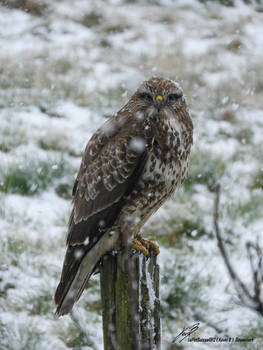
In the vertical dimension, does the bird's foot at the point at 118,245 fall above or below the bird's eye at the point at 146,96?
below

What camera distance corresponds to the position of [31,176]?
207 inches

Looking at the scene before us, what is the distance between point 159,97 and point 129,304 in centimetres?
115

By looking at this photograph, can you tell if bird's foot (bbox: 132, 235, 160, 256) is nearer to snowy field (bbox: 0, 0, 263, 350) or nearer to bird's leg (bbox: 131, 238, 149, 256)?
bird's leg (bbox: 131, 238, 149, 256)

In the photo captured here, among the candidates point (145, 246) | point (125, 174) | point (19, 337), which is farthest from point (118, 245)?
point (19, 337)

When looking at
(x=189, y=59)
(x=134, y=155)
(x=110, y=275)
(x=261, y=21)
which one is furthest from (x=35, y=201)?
(x=261, y=21)

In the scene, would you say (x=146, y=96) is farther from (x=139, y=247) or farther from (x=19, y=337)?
(x=19, y=337)

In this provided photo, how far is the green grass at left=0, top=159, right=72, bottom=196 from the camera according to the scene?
16.9 feet

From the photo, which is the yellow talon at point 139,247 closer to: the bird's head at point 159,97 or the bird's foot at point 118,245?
the bird's foot at point 118,245

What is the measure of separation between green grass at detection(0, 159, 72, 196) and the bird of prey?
2138 mm

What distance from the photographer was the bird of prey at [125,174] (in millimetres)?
2873

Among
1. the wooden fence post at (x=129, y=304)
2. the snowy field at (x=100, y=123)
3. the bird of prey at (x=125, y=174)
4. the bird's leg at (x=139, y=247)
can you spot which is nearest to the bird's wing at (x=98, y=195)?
the bird of prey at (x=125, y=174)

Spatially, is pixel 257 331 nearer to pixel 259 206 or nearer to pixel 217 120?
pixel 259 206

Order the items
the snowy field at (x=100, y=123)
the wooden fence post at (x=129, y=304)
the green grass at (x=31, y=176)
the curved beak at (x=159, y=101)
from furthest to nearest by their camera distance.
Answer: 1. the green grass at (x=31, y=176)
2. the snowy field at (x=100, y=123)
3. the curved beak at (x=159, y=101)
4. the wooden fence post at (x=129, y=304)

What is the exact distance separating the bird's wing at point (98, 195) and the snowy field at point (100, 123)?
2.86 ft
